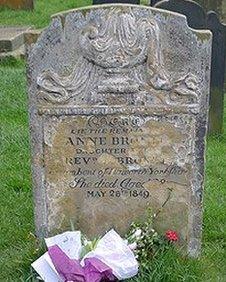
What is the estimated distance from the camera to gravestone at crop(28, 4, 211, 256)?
437cm

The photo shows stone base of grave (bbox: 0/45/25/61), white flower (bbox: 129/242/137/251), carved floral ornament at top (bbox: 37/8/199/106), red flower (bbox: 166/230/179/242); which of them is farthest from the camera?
stone base of grave (bbox: 0/45/25/61)

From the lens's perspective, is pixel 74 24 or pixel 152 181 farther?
pixel 152 181

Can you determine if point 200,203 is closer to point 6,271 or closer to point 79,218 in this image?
point 79,218

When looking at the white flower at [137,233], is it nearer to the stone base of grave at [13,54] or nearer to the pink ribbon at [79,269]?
the pink ribbon at [79,269]

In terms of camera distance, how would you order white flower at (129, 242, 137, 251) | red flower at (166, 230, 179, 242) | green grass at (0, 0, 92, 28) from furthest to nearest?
1. green grass at (0, 0, 92, 28)
2. red flower at (166, 230, 179, 242)
3. white flower at (129, 242, 137, 251)

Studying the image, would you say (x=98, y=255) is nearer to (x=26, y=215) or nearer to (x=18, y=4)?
(x=26, y=215)

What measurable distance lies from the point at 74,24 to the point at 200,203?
1.29 meters

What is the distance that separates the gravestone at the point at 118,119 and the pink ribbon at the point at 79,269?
390 millimetres

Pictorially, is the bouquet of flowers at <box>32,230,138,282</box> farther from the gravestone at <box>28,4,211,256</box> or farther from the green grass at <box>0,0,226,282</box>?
the gravestone at <box>28,4,211,256</box>

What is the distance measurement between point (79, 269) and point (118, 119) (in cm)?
87

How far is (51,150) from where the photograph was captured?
4.55 m

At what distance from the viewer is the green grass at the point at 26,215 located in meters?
4.53

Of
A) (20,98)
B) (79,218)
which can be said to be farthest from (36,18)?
(79,218)

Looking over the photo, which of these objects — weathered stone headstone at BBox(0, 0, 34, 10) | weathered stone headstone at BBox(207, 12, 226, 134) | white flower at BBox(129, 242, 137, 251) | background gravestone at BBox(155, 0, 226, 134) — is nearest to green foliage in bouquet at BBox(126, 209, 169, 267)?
white flower at BBox(129, 242, 137, 251)
